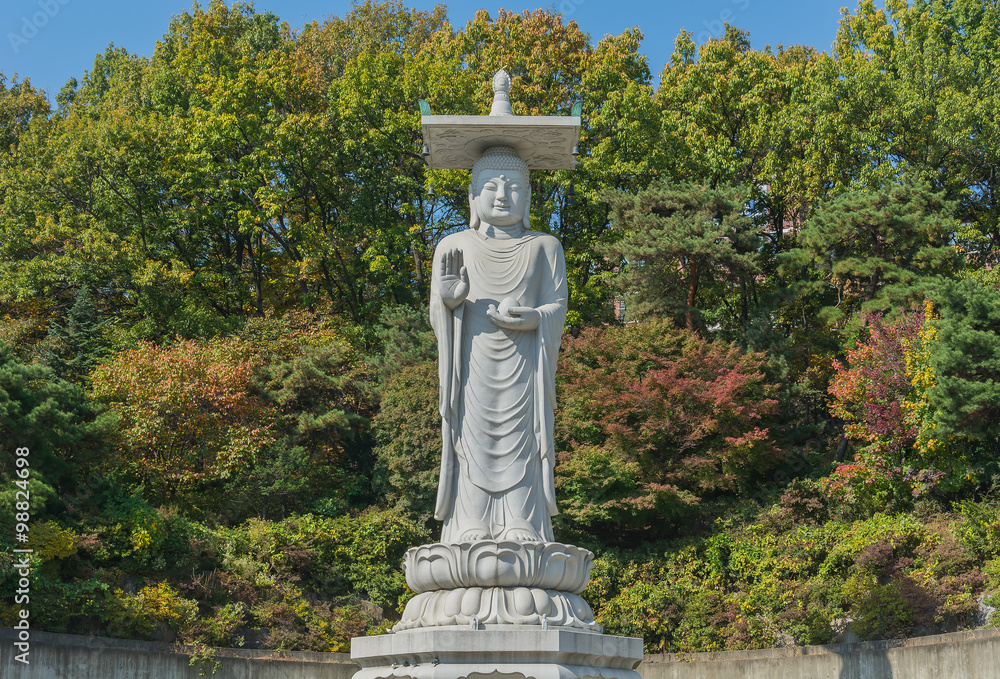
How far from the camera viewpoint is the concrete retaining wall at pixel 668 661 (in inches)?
465

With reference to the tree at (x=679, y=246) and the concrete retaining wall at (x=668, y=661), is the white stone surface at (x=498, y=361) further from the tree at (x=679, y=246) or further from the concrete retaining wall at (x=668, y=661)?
the tree at (x=679, y=246)

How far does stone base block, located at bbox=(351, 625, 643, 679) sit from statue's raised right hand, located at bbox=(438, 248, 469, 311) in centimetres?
283

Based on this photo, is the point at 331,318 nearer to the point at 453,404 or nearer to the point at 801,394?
the point at 801,394

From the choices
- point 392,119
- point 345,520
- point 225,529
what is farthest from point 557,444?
point 392,119

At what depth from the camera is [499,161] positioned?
9.51m

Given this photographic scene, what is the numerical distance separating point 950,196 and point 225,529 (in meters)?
15.7

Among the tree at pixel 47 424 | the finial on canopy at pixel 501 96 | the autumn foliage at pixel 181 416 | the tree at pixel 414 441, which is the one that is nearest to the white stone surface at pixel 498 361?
the finial on canopy at pixel 501 96

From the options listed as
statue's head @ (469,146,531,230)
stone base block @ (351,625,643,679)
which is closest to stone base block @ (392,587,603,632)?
stone base block @ (351,625,643,679)

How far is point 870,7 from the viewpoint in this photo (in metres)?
23.9

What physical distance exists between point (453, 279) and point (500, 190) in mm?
1007

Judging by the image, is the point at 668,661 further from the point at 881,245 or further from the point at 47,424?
the point at 47,424

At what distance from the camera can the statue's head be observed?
9398 millimetres

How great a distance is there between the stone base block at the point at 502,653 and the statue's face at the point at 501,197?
3703 millimetres

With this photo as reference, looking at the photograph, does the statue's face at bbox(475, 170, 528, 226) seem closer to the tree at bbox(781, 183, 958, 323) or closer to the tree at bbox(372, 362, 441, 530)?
the tree at bbox(372, 362, 441, 530)
